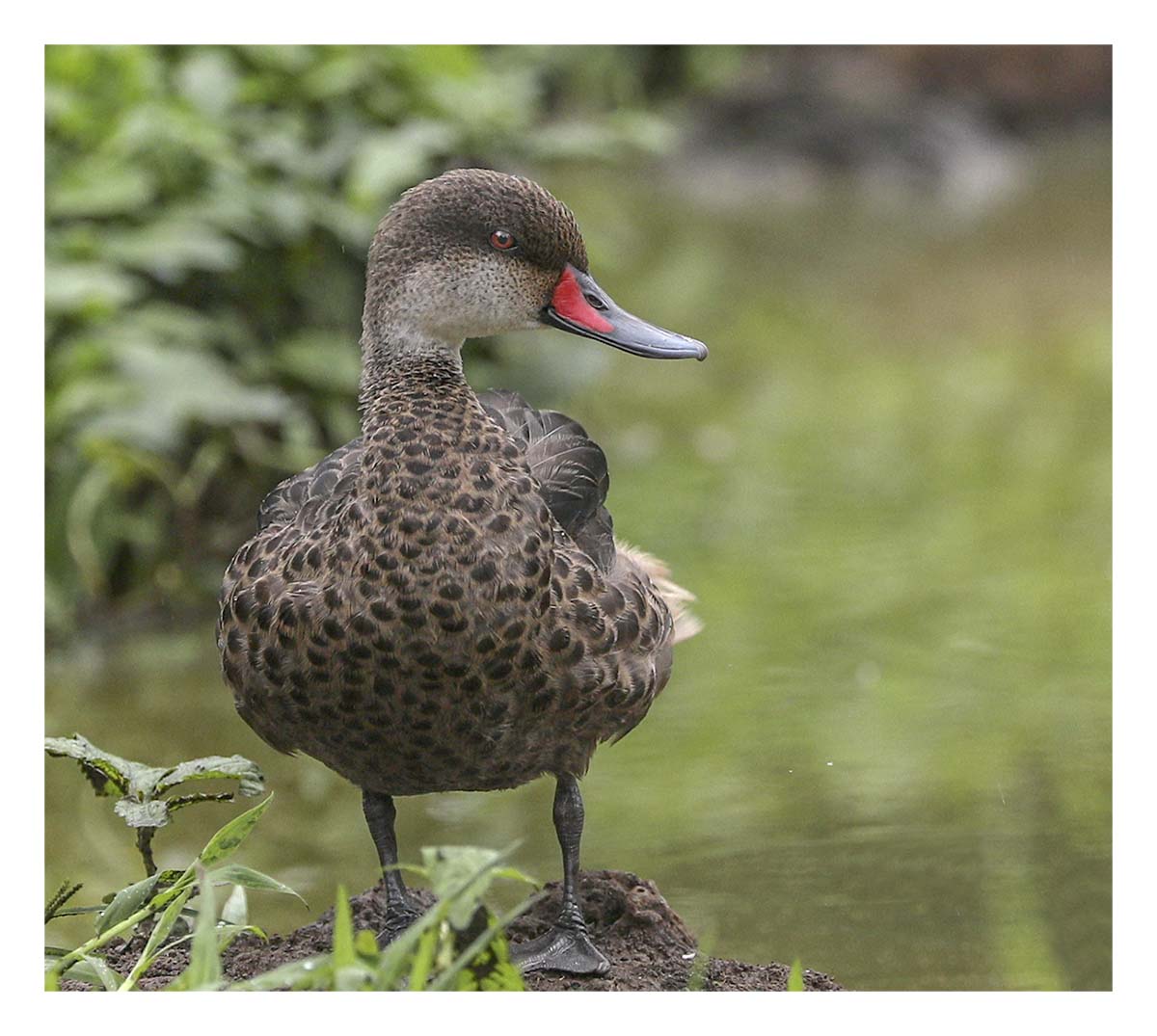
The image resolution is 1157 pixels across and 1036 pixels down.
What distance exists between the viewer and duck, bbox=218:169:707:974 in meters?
2.69

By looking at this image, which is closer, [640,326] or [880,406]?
[640,326]

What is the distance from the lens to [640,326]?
3014 millimetres

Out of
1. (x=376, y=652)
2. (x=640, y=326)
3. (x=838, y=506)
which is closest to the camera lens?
(x=376, y=652)

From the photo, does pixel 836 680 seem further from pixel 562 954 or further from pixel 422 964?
pixel 422 964

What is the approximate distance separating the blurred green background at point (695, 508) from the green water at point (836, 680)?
14 mm

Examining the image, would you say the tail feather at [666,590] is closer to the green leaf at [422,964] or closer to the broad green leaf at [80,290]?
the green leaf at [422,964]

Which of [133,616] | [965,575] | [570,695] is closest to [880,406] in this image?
[965,575]

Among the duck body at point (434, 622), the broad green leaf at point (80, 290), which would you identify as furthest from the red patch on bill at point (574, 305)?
the broad green leaf at point (80, 290)

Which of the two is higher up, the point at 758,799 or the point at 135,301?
the point at 135,301

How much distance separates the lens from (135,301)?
5855mm
